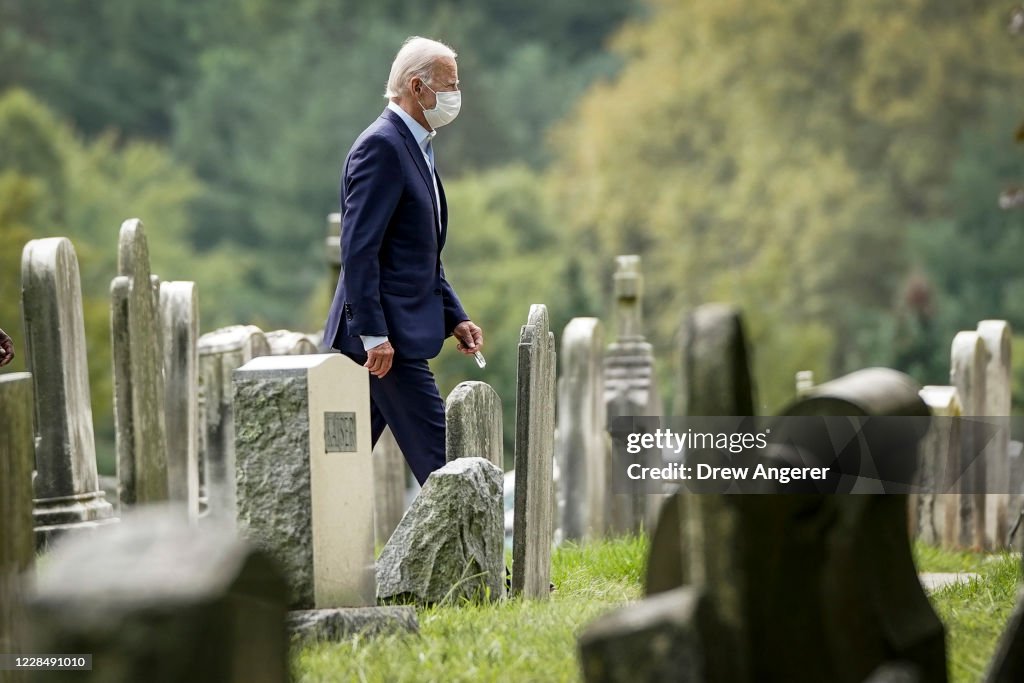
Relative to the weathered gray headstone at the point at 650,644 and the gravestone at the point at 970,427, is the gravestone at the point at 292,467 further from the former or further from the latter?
the gravestone at the point at 970,427

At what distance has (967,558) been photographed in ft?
33.4

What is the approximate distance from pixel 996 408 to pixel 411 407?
6294 mm

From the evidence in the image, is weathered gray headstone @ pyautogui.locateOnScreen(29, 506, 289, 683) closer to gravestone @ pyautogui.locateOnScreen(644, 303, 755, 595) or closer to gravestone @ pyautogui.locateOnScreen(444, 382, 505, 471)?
gravestone @ pyautogui.locateOnScreen(644, 303, 755, 595)

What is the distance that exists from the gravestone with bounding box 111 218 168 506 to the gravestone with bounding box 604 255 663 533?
161 inches

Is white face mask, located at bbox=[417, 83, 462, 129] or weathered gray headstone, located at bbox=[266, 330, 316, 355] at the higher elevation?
white face mask, located at bbox=[417, 83, 462, 129]

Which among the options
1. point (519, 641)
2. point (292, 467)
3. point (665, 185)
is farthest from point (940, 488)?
point (665, 185)

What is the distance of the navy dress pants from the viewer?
710cm

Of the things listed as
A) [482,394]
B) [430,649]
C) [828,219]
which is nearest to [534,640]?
[430,649]

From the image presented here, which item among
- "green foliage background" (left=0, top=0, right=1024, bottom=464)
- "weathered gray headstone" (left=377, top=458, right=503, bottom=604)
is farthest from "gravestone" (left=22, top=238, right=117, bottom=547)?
"green foliage background" (left=0, top=0, right=1024, bottom=464)

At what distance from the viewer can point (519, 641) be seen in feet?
18.1

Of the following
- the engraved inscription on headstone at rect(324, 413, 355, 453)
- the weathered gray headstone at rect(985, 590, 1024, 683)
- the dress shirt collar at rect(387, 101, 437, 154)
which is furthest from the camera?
the dress shirt collar at rect(387, 101, 437, 154)

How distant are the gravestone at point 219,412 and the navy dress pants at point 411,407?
3.41 m

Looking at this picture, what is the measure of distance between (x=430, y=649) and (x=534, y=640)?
1.35ft

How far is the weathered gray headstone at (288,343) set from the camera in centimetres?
1112
